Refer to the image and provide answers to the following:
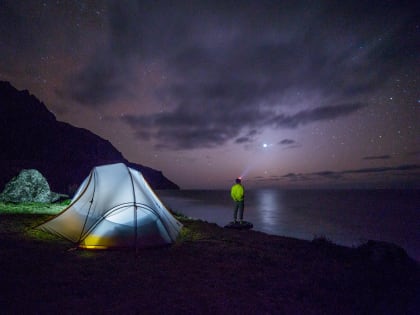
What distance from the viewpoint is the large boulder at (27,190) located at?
56.0 ft

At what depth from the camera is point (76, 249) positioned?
7547mm

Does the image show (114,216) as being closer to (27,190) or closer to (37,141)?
(27,190)

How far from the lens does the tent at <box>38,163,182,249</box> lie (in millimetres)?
7848

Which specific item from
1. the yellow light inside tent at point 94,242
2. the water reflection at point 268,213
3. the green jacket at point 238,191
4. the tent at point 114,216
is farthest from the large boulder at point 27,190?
the water reflection at point 268,213

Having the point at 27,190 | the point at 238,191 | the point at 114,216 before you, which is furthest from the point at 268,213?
the point at 114,216

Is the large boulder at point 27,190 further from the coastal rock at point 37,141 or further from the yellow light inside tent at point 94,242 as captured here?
the coastal rock at point 37,141

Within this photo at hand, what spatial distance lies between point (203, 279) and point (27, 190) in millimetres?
17574

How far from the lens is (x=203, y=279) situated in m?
5.60

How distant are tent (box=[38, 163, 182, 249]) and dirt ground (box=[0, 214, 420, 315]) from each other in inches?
15.5

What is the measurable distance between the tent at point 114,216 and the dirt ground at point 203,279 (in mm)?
394

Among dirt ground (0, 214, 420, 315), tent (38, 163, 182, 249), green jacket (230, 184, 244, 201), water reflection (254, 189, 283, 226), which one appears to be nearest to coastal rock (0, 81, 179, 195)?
water reflection (254, 189, 283, 226)

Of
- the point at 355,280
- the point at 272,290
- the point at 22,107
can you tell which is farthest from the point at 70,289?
the point at 22,107

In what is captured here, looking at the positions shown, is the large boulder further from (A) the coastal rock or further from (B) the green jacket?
(A) the coastal rock

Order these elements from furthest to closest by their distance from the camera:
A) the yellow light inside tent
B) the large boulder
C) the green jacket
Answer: the large boulder < the green jacket < the yellow light inside tent
